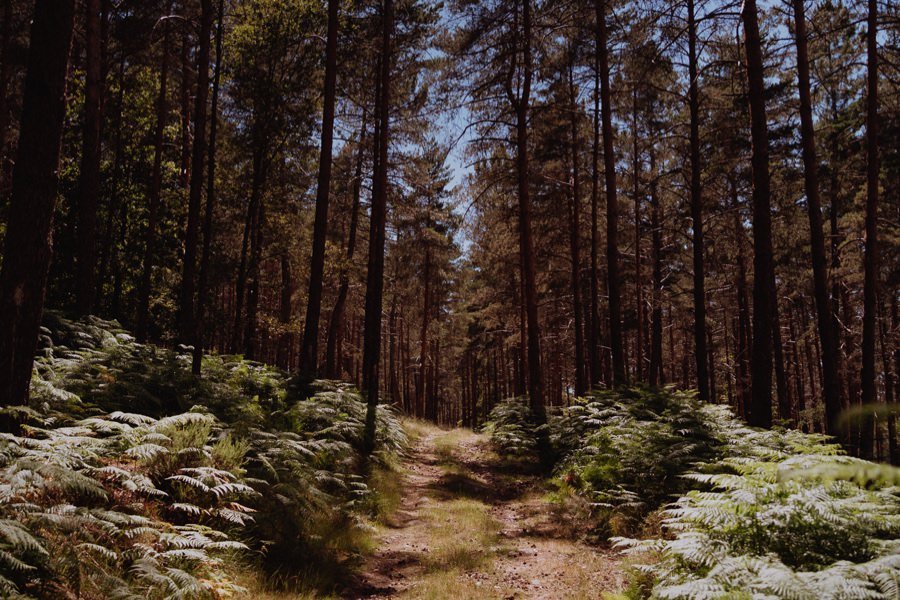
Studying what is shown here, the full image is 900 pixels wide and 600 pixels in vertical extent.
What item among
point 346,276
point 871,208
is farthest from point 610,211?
point 346,276

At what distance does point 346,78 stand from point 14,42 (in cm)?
1087

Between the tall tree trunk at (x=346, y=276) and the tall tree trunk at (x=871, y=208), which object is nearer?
the tall tree trunk at (x=871, y=208)

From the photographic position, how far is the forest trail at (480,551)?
17.3 ft

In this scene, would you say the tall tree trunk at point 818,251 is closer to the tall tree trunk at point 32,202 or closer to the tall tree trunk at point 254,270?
the tall tree trunk at point 32,202

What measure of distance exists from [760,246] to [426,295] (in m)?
19.0

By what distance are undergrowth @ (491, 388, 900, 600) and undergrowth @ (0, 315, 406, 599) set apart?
135 inches

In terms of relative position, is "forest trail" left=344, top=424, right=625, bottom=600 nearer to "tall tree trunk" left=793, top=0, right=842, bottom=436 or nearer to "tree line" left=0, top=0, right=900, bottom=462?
"tree line" left=0, top=0, right=900, bottom=462

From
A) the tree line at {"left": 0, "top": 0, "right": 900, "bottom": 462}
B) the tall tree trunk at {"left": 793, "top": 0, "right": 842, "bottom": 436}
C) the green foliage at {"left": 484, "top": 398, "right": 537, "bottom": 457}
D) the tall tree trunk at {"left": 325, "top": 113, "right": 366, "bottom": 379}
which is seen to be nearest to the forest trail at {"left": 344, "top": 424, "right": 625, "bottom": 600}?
the green foliage at {"left": 484, "top": 398, "right": 537, "bottom": 457}

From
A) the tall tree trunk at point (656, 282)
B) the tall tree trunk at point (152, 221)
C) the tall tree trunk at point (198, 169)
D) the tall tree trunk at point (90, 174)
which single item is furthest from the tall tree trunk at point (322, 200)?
the tall tree trunk at point (656, 282)

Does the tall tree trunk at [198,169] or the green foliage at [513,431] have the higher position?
the tall tree trunk at [198,169]

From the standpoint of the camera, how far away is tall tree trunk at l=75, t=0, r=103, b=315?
1184 centimetres

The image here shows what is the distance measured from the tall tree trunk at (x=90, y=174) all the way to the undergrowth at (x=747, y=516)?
39.5ft

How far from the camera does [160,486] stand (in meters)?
5.08

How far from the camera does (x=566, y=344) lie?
1415 inches
